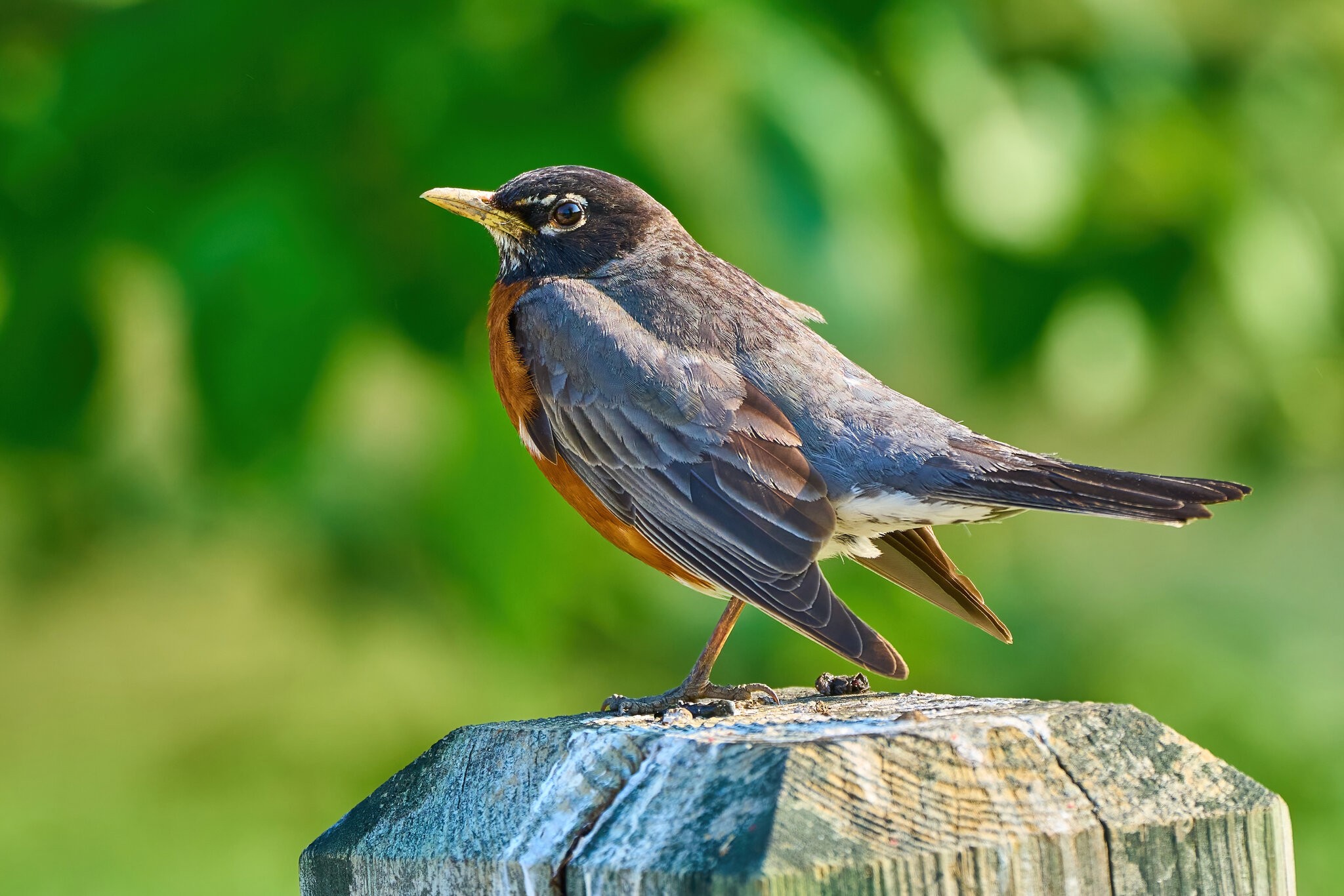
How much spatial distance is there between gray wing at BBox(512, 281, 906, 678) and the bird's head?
30 cm

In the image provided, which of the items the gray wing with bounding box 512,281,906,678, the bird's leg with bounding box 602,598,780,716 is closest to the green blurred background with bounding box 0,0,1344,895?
the gray wing with bounding box 512,281,906,678

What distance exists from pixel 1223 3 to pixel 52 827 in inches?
244

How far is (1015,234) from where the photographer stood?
166 inches

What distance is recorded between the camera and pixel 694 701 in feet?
9.95

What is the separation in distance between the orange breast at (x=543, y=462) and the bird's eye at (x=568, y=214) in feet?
0.76

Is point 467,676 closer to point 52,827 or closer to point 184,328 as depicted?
point 184,328

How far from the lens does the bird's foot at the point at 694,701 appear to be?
240cm

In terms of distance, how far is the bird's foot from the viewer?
2396 mm

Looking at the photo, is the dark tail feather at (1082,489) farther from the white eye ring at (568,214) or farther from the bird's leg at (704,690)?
the white eye ring at (568,214)

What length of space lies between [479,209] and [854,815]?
2622mm

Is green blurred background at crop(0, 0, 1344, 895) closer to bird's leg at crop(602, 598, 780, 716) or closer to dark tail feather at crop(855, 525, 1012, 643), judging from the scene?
dark tail feather at crop(855, 525, 1012, 643)

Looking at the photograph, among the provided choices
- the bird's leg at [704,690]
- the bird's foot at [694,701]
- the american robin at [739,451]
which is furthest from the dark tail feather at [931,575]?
the bird's foot at [694,701]

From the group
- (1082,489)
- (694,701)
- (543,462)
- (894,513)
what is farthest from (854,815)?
(543,462)

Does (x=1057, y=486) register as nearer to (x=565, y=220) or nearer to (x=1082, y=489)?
(x=1082, y=489)
